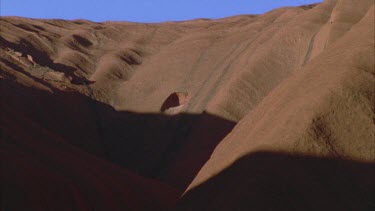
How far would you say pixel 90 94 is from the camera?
139 ft

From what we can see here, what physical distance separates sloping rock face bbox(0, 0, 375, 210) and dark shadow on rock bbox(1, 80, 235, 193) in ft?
0.34

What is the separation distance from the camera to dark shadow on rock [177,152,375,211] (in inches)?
526

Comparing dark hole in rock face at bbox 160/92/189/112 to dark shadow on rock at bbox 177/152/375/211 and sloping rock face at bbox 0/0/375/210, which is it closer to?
sloping rock face at bbox 0/0/375/210

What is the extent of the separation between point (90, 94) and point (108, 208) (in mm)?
23131

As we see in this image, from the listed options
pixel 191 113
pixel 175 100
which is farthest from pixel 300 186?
pixel 175 100

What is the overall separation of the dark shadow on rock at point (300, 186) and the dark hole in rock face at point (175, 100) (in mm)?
25060

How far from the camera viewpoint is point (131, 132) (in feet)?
122

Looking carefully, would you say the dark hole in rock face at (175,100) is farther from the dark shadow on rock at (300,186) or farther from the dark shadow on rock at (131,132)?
the dark shadow on rock at (300,186)

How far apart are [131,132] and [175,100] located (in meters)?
4.80

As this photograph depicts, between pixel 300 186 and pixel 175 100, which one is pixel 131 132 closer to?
pixel 175 100

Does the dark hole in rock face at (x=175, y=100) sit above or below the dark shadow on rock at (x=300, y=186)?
below

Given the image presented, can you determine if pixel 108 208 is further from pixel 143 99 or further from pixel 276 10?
pixel 276 10

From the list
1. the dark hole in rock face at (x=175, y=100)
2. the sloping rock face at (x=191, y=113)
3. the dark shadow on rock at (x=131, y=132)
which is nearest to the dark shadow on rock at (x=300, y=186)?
the sloping rock face at (x=191, y=113)

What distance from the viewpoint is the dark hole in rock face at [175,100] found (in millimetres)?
39984
